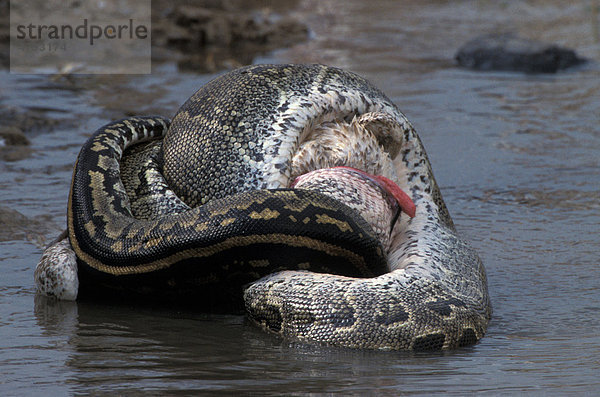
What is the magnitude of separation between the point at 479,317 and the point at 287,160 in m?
1.67

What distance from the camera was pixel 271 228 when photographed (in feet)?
17.0

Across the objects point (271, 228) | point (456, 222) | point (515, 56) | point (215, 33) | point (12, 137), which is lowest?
point (456, 222)

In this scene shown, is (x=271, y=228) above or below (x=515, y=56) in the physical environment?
below

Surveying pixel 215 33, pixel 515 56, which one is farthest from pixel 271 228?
pixel 215 33

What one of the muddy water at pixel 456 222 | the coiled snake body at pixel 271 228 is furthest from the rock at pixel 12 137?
the coiled snake body at pixel 271 228

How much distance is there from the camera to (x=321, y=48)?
15.4 m

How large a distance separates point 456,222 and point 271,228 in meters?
3.14

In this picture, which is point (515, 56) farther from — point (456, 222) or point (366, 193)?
point (366, 193)

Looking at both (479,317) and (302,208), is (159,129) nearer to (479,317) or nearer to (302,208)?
(302,208)

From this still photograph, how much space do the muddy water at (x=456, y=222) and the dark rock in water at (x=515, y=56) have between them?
312 mm

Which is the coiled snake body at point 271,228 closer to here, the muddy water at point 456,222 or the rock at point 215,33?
the muddy water at point 456,222

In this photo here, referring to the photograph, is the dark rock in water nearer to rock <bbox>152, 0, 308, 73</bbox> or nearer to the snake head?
rock <bbox>152, 0, 308, 73</bbox>

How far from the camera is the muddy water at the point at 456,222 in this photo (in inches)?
179

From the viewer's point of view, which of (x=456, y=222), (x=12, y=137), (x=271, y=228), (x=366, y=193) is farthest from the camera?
(x=12, y=137)
